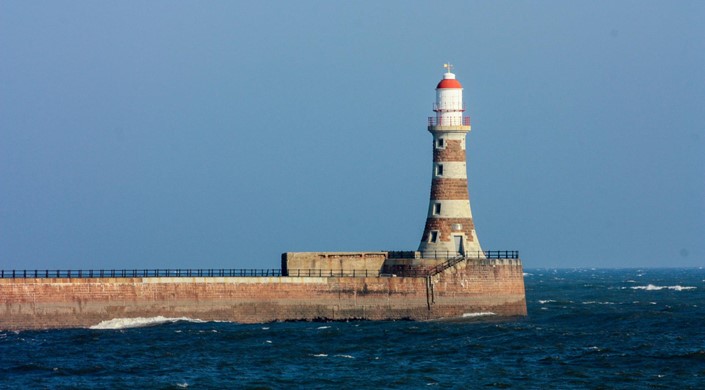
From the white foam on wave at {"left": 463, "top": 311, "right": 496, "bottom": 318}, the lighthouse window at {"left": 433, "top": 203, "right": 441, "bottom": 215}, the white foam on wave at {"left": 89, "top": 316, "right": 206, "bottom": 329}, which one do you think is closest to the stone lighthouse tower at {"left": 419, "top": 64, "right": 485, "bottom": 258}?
the lighthouse window at {"left": 433, "top": 203, "right": 441, "bottom": 215}

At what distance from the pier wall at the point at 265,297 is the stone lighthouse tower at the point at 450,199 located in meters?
2.51

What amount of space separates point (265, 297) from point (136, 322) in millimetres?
5898

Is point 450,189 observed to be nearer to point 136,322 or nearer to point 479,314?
point 479,314

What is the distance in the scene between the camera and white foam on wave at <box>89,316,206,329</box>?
185 ft

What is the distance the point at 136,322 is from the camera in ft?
187

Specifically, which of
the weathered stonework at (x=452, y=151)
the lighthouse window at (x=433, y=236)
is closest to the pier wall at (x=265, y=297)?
the lighthouse window at (x=433, y=236)

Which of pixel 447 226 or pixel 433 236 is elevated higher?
pixel 447 226

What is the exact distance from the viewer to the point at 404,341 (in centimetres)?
5428

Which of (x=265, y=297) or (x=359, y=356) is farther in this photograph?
(x=265, y=297)

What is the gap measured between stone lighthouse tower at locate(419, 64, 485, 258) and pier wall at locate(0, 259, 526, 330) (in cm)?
251

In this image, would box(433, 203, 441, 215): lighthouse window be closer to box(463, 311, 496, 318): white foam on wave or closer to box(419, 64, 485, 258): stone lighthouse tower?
box(419, 64, 485, 258): stone lighthouse tower

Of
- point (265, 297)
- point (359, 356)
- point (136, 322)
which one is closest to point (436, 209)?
point (265, 297)

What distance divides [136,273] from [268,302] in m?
6.06

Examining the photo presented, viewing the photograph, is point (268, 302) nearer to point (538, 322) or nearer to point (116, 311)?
point (116, 311)
